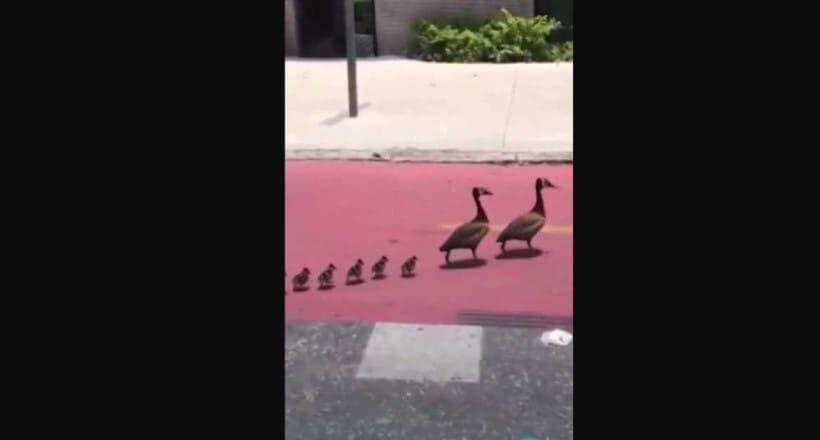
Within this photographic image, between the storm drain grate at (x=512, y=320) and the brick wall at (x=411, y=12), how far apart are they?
10511 millimetres

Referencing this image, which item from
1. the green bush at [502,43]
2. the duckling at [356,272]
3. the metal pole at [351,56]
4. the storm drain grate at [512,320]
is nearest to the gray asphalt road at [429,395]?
the storm drain grate at [512,320]

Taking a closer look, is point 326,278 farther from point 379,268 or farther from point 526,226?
point 526,226

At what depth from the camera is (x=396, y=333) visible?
5.53 metres

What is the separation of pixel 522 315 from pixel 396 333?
793mm

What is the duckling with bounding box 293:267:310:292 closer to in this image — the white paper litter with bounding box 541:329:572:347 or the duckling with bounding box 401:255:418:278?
the duckling with bounding box 401:255:418:278

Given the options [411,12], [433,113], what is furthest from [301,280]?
[411,12]

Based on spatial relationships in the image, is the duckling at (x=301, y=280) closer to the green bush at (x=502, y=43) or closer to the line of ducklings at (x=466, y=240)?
the line of ducklings at (x=466, y=240)

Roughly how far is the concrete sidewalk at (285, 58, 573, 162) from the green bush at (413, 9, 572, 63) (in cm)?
34

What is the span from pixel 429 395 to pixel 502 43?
1084 centimetres

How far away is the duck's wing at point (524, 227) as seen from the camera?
271 inches

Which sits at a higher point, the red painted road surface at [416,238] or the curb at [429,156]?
the curb at [429,156]

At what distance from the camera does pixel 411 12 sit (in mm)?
15906
